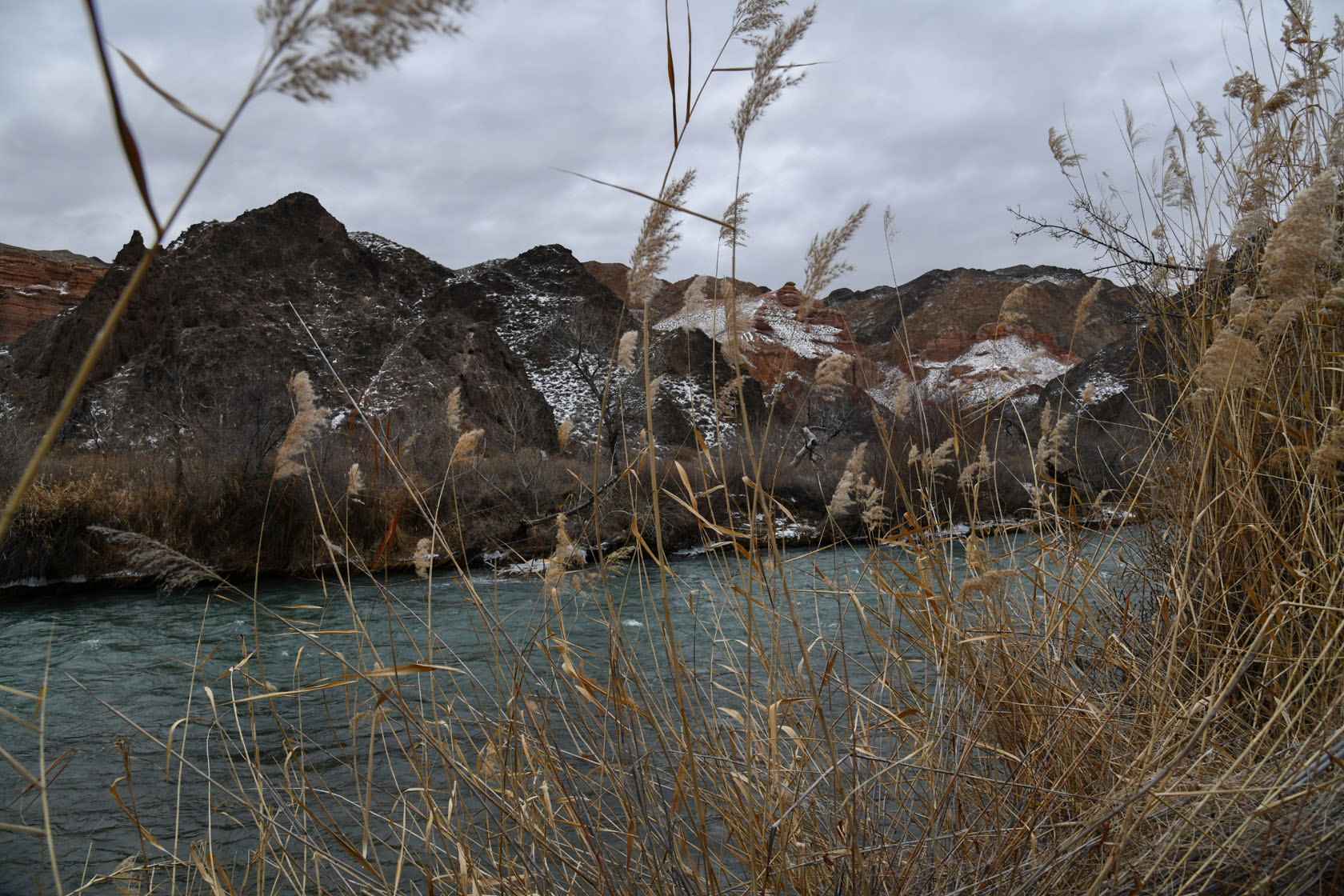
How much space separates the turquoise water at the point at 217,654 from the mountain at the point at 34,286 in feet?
135

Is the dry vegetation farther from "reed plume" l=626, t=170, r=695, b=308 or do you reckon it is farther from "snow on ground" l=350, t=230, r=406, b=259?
"snow on ground" l=350, t=230, r=406, b=259

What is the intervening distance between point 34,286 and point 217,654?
154 ft

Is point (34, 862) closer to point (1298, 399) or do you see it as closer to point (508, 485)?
point (1298, 399)

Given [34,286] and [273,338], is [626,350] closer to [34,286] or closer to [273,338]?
[273,338]

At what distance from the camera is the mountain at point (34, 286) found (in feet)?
128

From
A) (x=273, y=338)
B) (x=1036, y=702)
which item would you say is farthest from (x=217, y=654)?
(x=273, y=338)

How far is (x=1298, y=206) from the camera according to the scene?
139 cm

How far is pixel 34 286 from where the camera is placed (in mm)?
40906

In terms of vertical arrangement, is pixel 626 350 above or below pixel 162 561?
above

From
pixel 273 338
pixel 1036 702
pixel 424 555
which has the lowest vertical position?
pixel 1036 702

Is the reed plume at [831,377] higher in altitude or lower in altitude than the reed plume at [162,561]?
higher

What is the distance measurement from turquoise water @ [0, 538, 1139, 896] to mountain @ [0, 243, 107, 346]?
41.0m

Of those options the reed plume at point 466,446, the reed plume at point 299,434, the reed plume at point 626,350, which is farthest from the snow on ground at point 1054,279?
the reed plume at point 299,434

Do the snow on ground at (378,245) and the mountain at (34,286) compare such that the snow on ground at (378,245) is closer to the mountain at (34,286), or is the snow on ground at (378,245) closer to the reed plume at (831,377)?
the mountain at (34,286)
